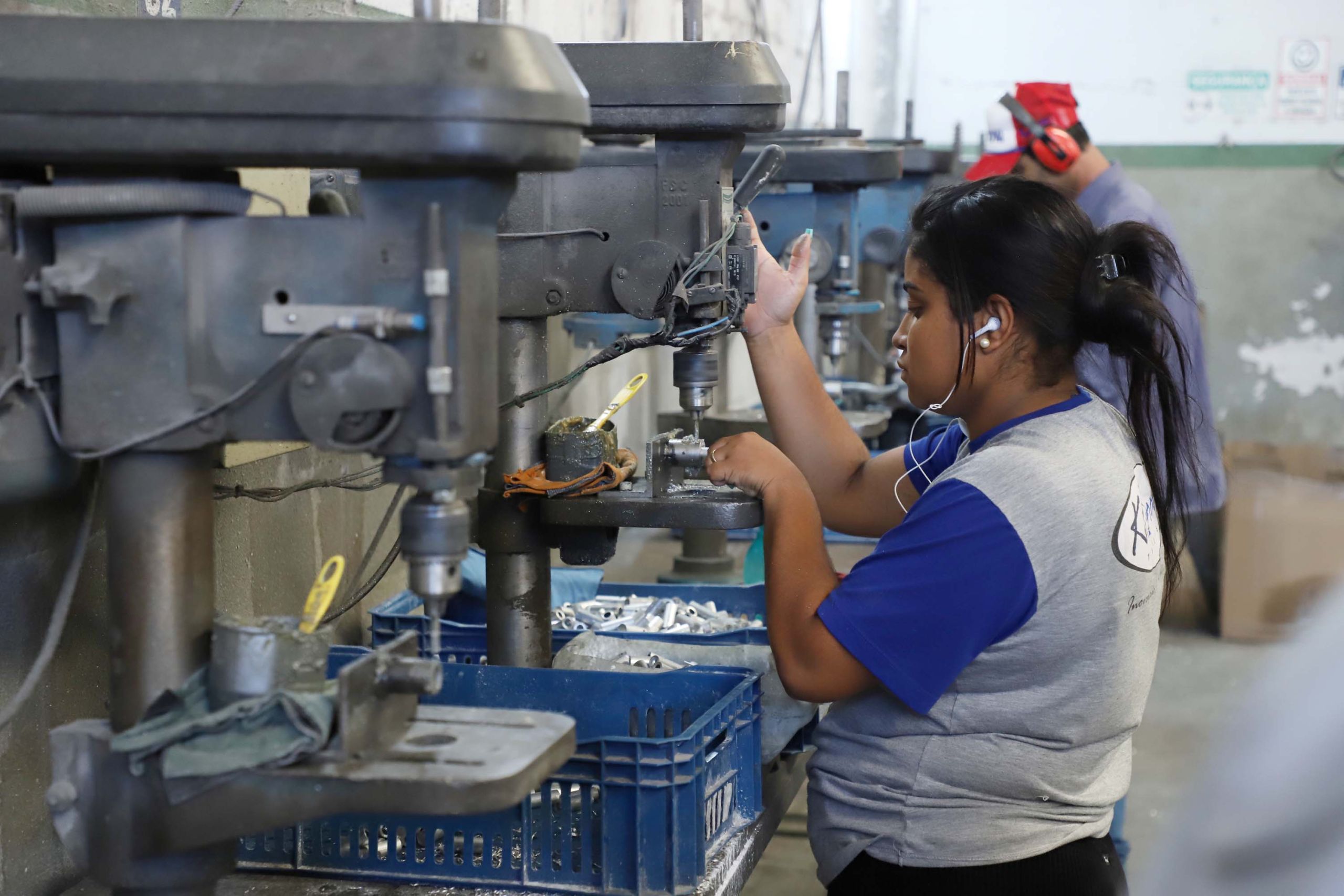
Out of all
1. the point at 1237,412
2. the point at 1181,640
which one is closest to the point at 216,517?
the point at 1181,640

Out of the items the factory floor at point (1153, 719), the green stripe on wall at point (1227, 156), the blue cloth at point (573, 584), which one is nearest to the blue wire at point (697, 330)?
the blue cloth at point (573, 584)

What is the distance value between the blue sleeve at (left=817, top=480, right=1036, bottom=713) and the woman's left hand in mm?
203

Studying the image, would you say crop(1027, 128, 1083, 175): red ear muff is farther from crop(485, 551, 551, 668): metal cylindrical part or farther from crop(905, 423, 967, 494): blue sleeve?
crop(485, 551, 551, 668): metal cylindrical part

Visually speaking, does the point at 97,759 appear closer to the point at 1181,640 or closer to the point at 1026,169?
the point at 1026,169

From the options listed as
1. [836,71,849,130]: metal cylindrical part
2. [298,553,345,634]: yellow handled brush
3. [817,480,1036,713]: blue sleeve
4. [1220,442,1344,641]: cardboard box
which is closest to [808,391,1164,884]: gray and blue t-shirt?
[817,480,1036,713]: blue sleeve

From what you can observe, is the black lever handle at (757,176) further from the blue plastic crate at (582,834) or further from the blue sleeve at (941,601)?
the blue plastic crate at (582,834)

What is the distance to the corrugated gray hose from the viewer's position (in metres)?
0.95

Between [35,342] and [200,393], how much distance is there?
0.12 metres

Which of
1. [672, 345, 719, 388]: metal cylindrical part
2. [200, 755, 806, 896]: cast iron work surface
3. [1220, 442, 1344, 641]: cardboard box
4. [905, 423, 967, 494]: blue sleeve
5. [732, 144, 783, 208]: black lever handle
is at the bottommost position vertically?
[1220, 442, 1344, 641]: cardboard box

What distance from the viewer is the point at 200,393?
38.9 inches

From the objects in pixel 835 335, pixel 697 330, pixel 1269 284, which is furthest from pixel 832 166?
pixel 1269 284

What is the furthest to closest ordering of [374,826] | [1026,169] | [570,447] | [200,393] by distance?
1. [1026,169]
2. [570,447]
3. [374,826]
4. [200,393]

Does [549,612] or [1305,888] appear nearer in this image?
[1305,888]

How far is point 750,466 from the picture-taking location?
1.59 m
